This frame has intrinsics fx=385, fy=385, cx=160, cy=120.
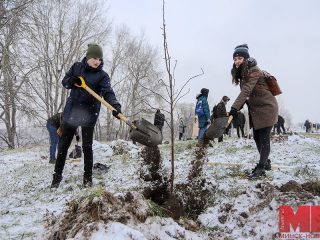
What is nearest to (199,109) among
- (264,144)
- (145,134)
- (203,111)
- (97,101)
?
(203,111)

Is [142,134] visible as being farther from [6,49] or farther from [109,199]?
[6,49]

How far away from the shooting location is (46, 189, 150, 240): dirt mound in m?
2.62

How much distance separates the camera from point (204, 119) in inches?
404

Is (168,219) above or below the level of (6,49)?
below

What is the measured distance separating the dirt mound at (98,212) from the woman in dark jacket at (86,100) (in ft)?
6.60

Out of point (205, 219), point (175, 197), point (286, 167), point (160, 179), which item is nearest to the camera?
point (205, 219)

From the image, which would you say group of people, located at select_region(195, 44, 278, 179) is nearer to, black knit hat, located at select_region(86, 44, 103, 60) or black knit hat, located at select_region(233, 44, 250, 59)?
black knit hat, located at select_region(233, 44, 250, 59)

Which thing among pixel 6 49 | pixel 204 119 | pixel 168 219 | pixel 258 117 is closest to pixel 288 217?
pixel 168 219

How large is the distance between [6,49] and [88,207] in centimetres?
1080

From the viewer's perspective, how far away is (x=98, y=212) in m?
2.64

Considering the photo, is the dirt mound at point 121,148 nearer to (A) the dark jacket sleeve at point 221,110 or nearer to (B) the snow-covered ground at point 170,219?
(A) the dark jacket sleeve at point 221,110

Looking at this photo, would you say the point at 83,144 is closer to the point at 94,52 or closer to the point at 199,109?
the point at 94,52

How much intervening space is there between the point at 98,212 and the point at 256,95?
10.3 feet

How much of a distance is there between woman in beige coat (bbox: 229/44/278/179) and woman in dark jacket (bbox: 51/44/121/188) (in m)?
1.65
